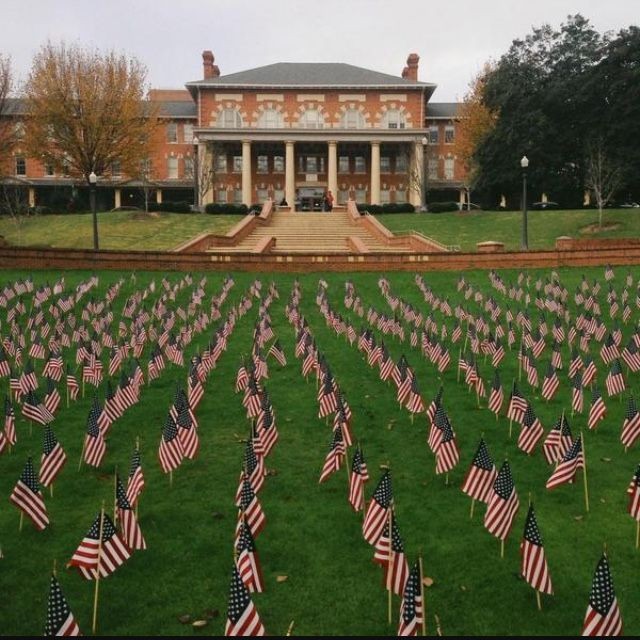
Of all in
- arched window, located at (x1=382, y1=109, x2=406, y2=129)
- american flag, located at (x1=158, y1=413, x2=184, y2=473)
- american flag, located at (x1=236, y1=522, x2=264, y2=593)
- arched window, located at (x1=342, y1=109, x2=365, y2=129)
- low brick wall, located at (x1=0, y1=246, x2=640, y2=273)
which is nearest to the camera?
american flag, located at (x1=236, y1=522, x2=264, y2=593)

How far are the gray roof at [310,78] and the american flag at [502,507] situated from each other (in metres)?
59.5

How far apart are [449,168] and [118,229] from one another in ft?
125

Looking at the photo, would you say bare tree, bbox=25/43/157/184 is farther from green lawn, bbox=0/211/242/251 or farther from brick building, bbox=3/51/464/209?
brick building, bbox=3/51/464/209

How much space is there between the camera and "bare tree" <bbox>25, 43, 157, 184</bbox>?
45625mm

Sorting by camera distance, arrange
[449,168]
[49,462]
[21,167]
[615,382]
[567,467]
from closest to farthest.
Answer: [567,467] → [49,462] → [615,382] → [21,167] → [449,168]

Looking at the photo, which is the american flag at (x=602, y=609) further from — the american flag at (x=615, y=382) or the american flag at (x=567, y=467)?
the american flag at (x=615, y=382)

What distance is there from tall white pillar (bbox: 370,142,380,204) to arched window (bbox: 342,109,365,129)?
3.86m

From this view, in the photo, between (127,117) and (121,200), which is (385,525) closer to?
(127,117)

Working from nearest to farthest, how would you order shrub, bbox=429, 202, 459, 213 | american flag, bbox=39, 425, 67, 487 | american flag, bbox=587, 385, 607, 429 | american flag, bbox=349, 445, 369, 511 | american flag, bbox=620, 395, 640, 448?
american flag, bbox=349, 445, 369, 511, american flag, bbox=39, 425, 67, 487, american flag, bbox=620, 395, 640, 448, american flag, bbox=587, 385, 607, 429, shrub, bbox=429, 202, 459, 213

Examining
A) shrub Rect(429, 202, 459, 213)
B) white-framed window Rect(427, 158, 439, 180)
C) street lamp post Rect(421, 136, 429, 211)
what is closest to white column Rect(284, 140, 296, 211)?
street lamp post Rect(421, 136, 429, 211)

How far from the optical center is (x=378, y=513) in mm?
6797

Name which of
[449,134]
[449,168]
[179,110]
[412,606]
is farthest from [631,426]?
[179,110]

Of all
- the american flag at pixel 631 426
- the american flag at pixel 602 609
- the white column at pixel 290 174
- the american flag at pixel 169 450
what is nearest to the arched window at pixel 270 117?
the white column at pixel 290 174

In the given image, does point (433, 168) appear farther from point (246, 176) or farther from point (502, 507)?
point (502, 507)
